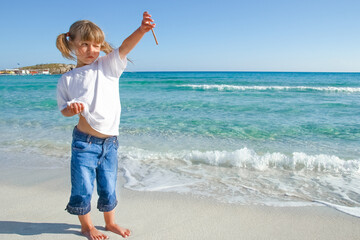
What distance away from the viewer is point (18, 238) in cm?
220

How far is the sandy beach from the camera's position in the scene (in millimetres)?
2250

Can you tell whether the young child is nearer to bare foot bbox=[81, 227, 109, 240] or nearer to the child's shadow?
bare foot bbox=[81, 227, 109, 240]

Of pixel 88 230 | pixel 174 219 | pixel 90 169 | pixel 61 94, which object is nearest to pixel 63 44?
pixel 61 94

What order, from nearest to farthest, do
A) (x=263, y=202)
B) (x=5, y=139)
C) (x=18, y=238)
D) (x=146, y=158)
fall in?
(x=18, y=238) < (x=263, y=202) < (x=146, y=158) < (x=5, y=139)

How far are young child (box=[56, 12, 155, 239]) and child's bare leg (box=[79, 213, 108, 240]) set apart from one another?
3 centimetres

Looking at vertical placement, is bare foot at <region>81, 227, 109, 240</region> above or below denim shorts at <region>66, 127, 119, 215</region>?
below

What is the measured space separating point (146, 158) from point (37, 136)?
2870 mm

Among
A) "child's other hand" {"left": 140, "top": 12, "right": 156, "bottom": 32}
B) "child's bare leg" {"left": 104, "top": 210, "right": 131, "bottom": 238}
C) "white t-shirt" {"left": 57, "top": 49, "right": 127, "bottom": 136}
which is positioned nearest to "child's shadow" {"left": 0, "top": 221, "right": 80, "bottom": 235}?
"child's bare leg" {"left": 104, "top": 210, "right": 131, "bottom": 238}

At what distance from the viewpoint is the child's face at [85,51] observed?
2007 mm

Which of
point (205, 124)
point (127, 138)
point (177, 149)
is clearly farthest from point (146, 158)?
point (205, 124)

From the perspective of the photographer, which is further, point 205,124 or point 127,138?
point 205,124

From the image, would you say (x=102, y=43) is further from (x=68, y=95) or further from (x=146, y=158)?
(x=146, y=158)

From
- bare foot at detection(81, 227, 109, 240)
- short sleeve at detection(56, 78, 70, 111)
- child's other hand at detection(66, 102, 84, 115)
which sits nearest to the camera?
child's other hand at detection(66, 102, 84, 115)

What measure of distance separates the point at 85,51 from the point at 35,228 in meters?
1.50
